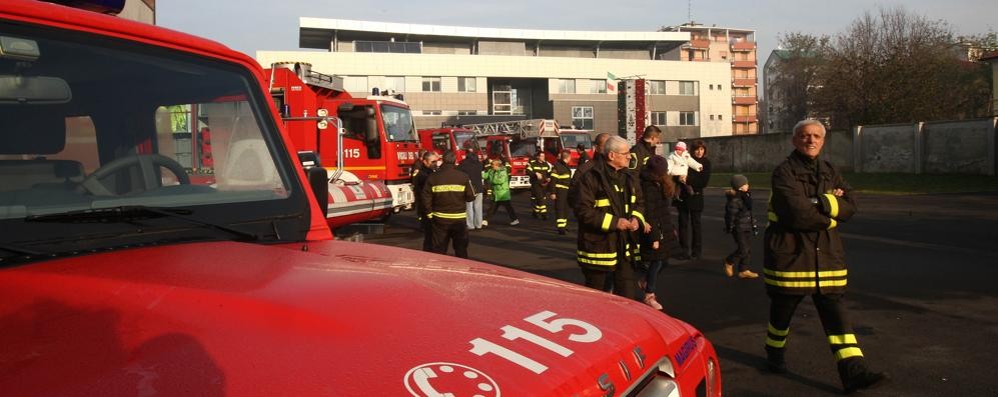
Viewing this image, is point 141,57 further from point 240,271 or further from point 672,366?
point 672,366

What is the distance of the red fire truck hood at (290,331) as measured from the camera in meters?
1.41

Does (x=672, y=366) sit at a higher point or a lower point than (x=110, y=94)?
lower

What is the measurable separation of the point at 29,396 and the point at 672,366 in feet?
5.17

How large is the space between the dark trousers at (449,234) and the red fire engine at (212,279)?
232 inches

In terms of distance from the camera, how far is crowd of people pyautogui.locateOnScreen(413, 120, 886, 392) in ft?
14.8

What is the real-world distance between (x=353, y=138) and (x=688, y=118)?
168 feet

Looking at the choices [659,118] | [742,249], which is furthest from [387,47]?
[742,249]

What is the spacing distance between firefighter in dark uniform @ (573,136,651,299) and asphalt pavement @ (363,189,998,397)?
Result: 103cm

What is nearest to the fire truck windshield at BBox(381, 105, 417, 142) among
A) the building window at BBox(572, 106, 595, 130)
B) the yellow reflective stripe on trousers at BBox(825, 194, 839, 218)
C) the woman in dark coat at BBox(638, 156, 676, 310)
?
the woman in dark coat at BBox(638, 156, 676, 310)

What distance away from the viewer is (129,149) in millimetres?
2627

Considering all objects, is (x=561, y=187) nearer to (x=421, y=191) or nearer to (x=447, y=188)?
(x=421, y=191)

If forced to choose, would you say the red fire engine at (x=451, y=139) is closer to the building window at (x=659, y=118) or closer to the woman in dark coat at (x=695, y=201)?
the woman in dark coat at (x=695, y=201)

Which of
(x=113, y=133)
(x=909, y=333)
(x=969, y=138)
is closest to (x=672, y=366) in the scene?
(x=113, y=133)

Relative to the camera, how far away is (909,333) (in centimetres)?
586
